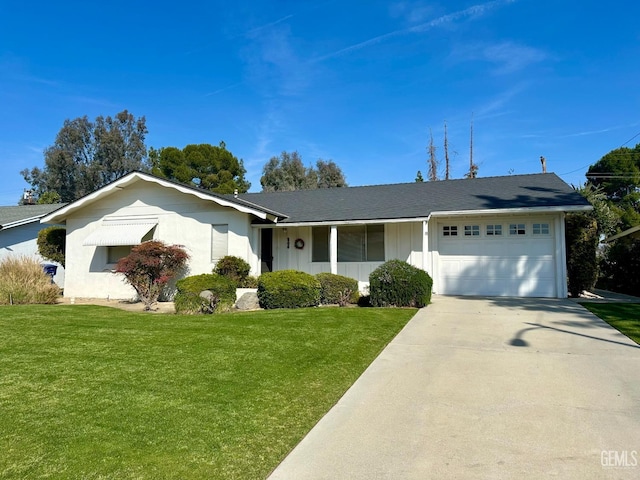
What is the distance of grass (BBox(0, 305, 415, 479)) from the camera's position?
306 centimetres

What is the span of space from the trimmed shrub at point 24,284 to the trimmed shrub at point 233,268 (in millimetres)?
5085

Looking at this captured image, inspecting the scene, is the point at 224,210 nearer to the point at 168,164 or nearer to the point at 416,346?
the point at 416,346

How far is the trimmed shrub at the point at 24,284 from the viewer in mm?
12055

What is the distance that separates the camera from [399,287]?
1076 centimetres

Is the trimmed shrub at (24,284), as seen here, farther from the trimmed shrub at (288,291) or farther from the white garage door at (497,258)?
the white garage door at (497,258)

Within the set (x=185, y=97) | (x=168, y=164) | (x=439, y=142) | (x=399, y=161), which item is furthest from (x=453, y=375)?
(x=168, y=164)

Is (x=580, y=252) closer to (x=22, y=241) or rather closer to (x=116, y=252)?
(x=116, y=252)

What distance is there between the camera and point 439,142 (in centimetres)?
3666

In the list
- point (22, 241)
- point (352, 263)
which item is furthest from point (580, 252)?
point (22, 241)

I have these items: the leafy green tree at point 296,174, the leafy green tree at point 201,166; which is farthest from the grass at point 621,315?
the leafy green tree at point 201,166

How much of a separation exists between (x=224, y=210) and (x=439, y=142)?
27333 mm

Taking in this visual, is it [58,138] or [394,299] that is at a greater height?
[58,138]

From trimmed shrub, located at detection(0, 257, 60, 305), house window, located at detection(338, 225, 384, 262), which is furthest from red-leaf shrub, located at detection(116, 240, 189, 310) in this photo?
house window, located at detection(338, 225, 384, 262)

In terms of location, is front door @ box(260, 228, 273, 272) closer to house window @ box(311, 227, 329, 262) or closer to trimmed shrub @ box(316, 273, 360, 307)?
house window @ box(311, 227, 329, 262)
